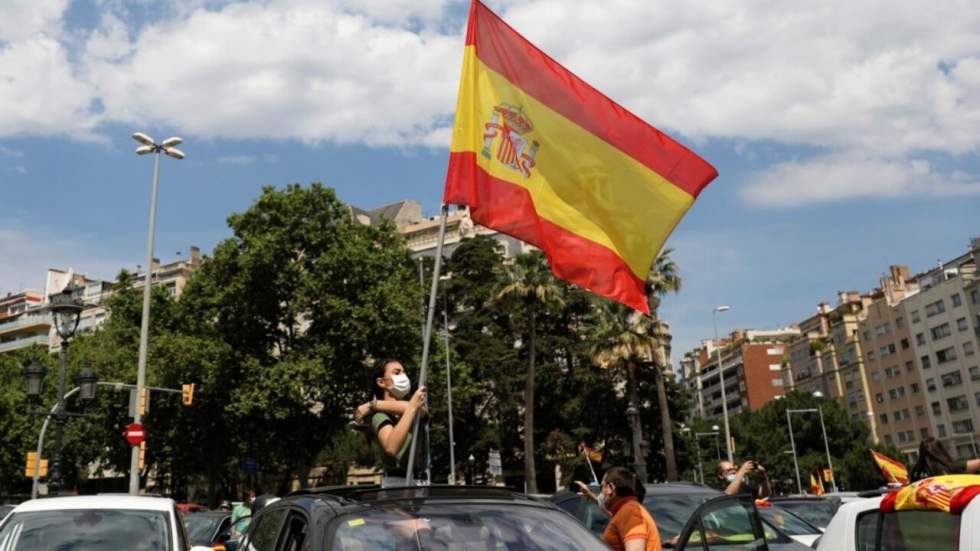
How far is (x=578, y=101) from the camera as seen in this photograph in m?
8.68

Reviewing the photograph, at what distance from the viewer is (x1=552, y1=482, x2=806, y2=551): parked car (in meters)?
8.22

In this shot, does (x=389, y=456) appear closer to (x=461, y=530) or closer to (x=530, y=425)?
(x=461, y=530)

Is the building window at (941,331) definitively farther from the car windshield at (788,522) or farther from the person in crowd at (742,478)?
the person in crowd at (742,478)

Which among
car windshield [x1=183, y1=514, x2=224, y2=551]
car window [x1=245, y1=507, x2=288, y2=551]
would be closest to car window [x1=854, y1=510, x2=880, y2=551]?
car window [x1=245, y1=507, x2=288, y2=551]

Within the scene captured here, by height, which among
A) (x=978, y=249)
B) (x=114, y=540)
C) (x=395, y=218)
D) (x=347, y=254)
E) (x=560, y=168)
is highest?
(x=395, y=218)

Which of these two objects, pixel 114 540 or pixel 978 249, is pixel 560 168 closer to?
pixel 114 540

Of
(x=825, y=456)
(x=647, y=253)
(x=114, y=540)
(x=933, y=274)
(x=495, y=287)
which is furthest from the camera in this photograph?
(x=933, y=274)

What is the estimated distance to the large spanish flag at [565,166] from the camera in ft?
26.0

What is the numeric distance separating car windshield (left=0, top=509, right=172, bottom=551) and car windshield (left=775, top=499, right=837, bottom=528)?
900 centimetres

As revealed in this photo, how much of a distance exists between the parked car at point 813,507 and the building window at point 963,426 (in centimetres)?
7397

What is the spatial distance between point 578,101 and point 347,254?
28.9m

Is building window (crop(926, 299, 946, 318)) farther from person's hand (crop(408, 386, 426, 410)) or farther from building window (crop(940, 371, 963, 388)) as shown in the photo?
person's hand (crop(408, 386, 426, 410))

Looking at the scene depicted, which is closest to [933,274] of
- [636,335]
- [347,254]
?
[636,335]

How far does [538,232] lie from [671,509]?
3.23 metres
